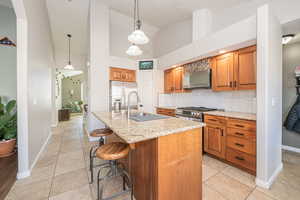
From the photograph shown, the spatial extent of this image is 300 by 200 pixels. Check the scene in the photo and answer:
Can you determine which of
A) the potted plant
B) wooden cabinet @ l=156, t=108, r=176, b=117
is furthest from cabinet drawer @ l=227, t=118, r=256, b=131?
the potted plant

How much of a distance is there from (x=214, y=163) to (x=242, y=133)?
76 centimetres

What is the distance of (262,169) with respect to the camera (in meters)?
1.71

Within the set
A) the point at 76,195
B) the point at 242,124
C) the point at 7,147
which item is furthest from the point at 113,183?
the point at 7,147

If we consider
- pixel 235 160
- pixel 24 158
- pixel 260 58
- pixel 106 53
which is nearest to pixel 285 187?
pixel 235 160

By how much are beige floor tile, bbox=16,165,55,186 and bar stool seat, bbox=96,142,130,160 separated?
128cm

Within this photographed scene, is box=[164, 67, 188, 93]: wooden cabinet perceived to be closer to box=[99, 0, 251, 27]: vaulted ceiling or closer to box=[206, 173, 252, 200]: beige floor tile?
box=[99, 0, 251, 27]: vaulted ceiling

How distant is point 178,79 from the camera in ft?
12.0

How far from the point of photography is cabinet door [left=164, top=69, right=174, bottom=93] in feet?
12.7

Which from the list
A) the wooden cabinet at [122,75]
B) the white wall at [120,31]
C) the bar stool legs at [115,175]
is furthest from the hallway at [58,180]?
the white wall at [120,31]

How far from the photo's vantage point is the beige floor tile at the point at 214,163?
2197 mm

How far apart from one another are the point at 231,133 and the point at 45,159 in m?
3.53

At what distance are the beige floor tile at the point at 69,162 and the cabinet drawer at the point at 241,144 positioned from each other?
8.59 ft

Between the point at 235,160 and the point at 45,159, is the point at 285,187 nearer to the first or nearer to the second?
the point at 235,160

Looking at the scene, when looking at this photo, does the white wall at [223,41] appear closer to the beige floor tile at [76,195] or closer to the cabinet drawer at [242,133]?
the cabinet drawer at [242,133]
